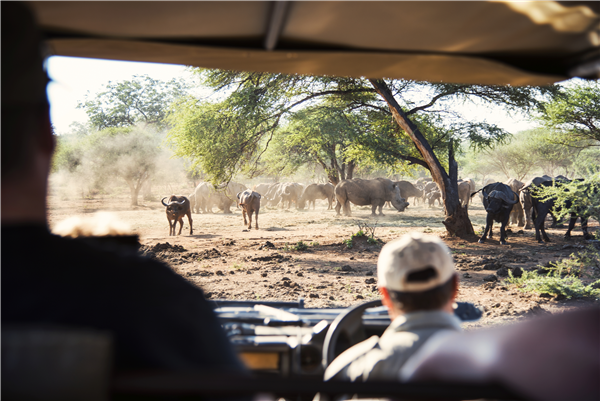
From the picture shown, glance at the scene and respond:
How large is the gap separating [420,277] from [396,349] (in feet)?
0.87

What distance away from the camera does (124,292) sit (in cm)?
85

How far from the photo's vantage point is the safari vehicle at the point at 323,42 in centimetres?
197

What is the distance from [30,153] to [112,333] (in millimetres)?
465

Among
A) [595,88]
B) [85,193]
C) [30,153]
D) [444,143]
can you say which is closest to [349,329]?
[30,153]

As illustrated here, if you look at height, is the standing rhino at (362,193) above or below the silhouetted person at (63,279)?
above

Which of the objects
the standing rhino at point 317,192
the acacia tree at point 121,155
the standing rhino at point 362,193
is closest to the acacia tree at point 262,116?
the standing rhino at point 362,193

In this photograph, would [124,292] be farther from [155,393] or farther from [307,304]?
[307,304]

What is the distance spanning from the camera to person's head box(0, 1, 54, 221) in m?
0.89

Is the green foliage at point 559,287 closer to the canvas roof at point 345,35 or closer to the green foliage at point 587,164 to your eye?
the green foliage at point 587,164

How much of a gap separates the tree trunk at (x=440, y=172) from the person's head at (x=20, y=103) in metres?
13.8

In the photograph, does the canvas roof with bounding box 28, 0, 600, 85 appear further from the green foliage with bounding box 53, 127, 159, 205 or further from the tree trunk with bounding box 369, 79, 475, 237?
the green foliage with bounding box 53, 127, 159, 205

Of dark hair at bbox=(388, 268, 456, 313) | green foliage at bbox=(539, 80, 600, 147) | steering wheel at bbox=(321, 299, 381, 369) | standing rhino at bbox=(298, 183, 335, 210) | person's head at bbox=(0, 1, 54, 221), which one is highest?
green foliage at bbox=(539, 80, 600, 147)

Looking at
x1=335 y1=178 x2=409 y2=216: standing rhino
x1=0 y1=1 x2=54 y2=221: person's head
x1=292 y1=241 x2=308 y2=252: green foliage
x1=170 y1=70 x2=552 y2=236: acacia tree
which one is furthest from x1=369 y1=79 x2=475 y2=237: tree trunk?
x1=0 y1=1 x2=54 y2=221: person's head

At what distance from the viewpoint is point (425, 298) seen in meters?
1.48
